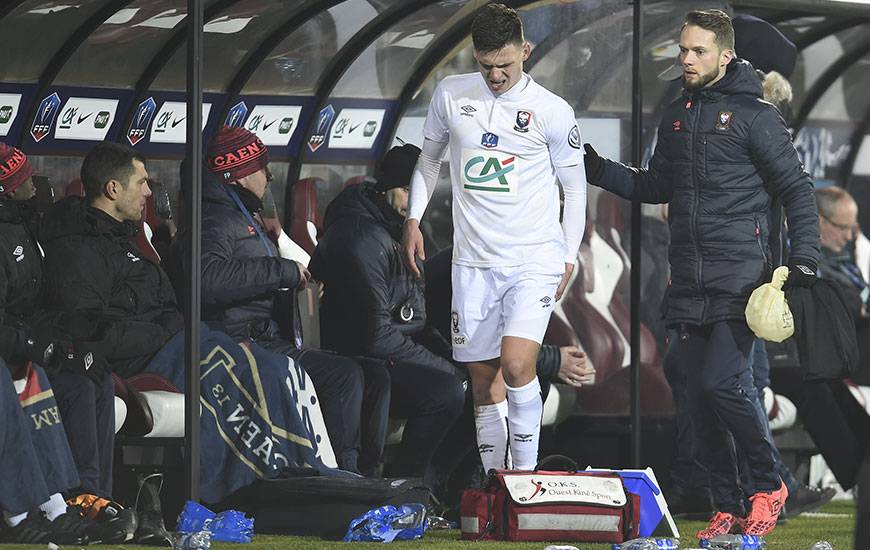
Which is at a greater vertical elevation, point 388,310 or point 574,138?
point 574,138

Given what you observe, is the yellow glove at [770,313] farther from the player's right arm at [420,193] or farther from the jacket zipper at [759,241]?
the player's right arm at [420,193]

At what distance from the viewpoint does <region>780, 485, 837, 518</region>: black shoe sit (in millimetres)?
7988

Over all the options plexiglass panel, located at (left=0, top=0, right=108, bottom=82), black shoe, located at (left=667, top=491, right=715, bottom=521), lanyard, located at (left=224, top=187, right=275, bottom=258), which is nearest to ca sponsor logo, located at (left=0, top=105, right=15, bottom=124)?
plexiglass panel, located at (left=0, top=0, right=108, bottom=82)

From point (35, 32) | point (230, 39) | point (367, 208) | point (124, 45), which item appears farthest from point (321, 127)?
point (35, 32)

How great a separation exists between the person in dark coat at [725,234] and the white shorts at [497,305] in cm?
50

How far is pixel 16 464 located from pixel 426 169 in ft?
6.01

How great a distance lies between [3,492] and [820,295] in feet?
9.12

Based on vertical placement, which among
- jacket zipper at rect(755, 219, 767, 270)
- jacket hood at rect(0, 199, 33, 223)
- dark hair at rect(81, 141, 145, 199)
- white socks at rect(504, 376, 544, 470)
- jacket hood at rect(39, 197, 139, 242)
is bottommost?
white socks at rect(504, 376, 544, 470)

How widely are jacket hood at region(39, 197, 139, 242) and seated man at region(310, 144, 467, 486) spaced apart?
1.10 m

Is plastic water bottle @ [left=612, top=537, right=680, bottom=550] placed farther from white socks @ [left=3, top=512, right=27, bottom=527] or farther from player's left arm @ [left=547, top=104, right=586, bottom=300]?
white socks @ [left=3, top=512, right=27, bottom=527]

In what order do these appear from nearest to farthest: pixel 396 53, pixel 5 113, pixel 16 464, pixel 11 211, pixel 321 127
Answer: pixel 16 464 → pixel 11 211 → pixel 5 113 → pixel 321 127 → pixel 396 53

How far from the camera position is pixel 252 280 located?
7008mm

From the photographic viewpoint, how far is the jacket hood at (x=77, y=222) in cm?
660

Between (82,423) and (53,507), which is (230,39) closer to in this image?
(82,423)
